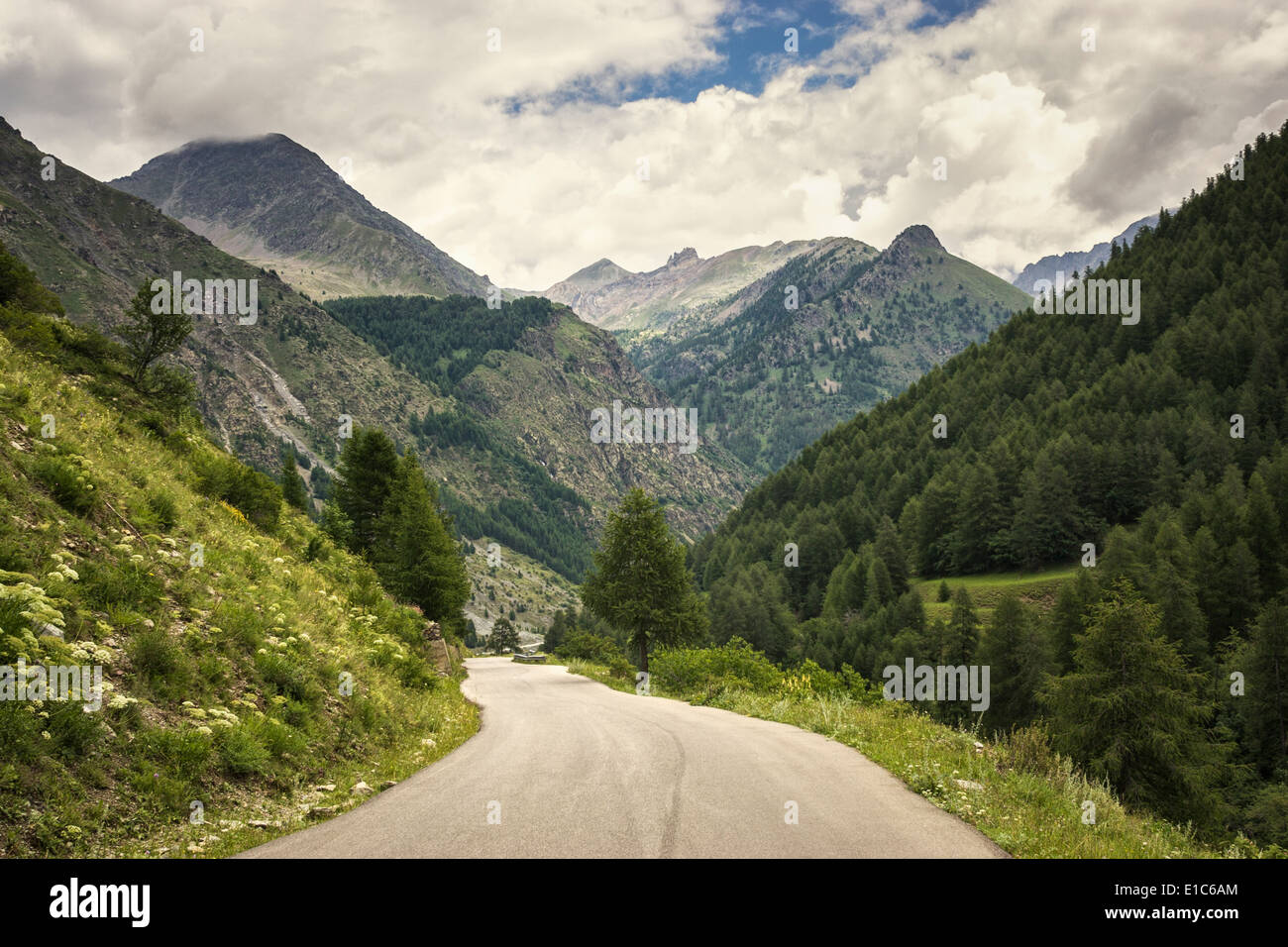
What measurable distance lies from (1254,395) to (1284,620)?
92722 millimetres

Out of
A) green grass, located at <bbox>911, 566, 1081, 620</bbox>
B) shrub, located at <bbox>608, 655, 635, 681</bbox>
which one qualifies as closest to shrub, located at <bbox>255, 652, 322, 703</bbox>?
shrub, located at <bbox>608, 655, 635, 681</bbox>

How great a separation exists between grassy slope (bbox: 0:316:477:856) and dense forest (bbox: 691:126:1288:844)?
14.5m

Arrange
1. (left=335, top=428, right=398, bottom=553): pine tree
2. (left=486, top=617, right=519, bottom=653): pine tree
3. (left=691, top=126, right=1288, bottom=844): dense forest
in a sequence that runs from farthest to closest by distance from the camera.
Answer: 1. (left=486, top=617, right=519, bottom=653): pine tree
2. (left=335, top=428, right=398, bottom=553): pine tree
3. (left=691, top=126, right=1288, bottom=844): dense forest

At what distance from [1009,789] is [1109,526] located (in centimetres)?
12816

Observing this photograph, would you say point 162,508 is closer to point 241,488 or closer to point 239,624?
point 239,624

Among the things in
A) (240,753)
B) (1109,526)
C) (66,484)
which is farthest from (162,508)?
(1109,526)

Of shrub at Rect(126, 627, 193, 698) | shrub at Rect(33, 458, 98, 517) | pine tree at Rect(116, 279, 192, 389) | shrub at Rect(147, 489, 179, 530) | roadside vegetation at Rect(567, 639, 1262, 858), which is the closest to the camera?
roadside vegetation at Rect(567, 639, 1262, 858)

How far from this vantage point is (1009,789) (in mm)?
10320

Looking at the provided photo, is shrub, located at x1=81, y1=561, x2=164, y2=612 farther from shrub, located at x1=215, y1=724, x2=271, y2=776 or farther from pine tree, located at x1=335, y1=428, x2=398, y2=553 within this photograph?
pine tree, located at x1=335, y1=428, x2=398, y2=553

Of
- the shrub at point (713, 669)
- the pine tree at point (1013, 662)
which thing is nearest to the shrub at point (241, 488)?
the shrub at point (713, 669)

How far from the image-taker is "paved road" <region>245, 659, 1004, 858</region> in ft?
22.8

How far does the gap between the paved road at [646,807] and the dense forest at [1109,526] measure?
709 cm

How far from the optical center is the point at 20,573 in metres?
9.16

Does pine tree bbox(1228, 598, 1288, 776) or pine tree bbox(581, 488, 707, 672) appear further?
pine tree bbox(1228, 598, 1288, 776)
